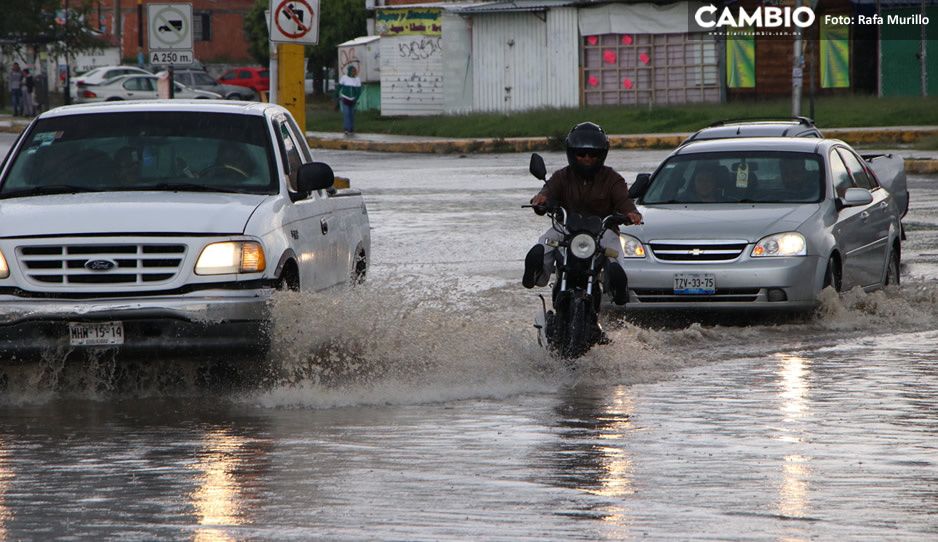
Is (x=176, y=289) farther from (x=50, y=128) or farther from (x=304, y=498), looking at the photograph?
(x=304, y=498)

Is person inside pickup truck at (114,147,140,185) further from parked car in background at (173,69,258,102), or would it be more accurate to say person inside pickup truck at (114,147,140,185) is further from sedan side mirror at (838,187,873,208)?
parked car in background at (173,69,258,102)

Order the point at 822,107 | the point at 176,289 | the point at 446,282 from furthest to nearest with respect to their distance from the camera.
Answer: the point at 822,107 < the point at 446,282 < the point at 176,289

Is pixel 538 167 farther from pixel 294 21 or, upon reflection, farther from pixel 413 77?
pixel 413 77

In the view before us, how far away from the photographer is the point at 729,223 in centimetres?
1343

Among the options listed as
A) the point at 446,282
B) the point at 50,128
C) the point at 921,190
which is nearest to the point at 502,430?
the point at 50,128

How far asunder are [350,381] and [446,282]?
591 cm

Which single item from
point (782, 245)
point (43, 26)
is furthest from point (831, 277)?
point (43, 26)

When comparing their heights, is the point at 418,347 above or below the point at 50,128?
below

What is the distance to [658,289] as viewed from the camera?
13.2 meters

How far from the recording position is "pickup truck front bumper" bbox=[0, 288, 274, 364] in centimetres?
956

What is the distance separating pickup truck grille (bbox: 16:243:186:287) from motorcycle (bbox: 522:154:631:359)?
2.32 meters

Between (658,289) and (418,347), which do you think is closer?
(418,347)

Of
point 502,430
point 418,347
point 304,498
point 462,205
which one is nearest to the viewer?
point 304,498

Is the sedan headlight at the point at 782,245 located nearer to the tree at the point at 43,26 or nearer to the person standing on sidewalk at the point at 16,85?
the person standing on sidewalk at the point at 16,85
